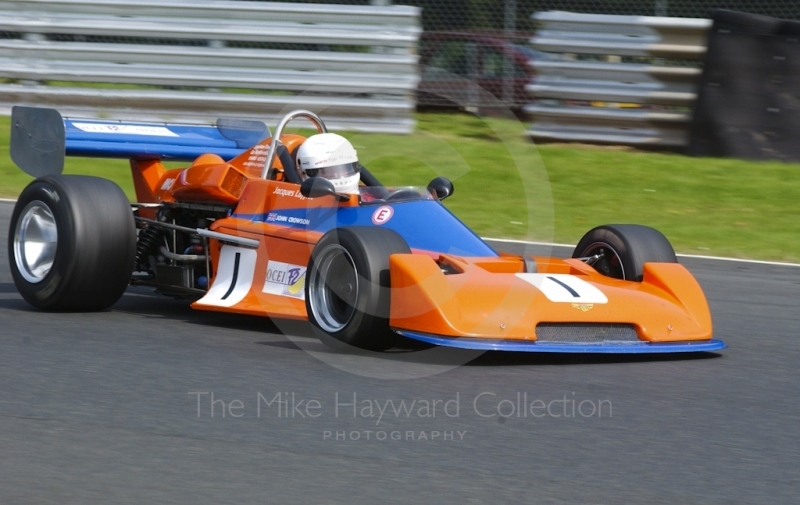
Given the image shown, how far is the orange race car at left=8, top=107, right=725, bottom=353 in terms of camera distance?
16.6ft

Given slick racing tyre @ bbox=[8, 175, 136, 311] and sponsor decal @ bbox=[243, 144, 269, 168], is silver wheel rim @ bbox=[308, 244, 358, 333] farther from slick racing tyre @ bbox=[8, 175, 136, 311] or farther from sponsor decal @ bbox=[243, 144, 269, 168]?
slick racing tyre @ bbox=[8, 175, 136, 311]

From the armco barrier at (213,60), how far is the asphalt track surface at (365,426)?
246 inches

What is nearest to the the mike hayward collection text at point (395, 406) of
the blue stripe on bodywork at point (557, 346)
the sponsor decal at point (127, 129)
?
the blue stripe on bodywork at point (557, 346)

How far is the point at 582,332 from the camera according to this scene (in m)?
5.13

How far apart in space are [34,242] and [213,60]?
6.05m

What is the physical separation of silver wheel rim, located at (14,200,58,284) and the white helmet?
149 cm

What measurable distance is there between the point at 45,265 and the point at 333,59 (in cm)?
596

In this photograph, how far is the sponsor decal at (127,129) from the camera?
23.5 ft

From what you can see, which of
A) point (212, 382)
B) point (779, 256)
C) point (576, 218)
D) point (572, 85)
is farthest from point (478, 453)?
point (572, 85)

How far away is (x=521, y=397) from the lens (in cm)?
460

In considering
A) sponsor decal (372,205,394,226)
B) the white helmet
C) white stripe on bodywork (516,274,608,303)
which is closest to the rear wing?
the white helmet

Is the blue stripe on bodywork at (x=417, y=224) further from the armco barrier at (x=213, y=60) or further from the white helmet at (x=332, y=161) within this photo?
the armco barrier at (x=213, y=60)

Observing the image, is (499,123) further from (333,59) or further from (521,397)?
(521,397)

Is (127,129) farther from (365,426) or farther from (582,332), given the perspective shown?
(365,426)
